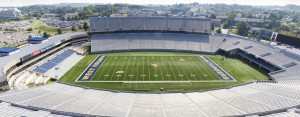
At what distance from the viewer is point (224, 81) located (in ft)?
135

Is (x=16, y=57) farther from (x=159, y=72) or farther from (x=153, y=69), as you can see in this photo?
(x=159, y=72)

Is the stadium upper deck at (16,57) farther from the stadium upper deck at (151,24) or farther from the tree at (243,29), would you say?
the tree at (243,29)

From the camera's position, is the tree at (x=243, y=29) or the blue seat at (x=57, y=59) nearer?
the blue seat at (x=57, y=59)

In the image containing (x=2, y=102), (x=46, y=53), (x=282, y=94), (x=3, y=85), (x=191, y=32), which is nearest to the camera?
(x=2, y=102)

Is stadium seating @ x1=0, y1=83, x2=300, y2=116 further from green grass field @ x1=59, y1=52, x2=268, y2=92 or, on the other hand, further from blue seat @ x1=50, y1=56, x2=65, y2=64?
blue seat @ x1=50, y1=56, x2=65, y2=64

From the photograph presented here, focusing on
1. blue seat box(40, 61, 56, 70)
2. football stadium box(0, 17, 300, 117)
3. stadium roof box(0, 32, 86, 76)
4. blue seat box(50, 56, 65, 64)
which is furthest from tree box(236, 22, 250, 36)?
blue seat box(40, 61, 56, 70)

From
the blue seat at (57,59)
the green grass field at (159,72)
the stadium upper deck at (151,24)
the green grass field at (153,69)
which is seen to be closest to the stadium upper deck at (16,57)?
the blue seat at (57,59)

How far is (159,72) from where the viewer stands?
4581 centimetres

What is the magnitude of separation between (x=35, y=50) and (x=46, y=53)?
4.73m

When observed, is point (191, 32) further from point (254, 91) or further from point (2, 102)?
point (2, 102)

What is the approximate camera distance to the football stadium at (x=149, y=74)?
2231cm

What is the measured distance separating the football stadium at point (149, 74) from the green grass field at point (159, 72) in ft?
0.69

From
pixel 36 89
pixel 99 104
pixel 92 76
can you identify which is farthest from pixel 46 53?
pixel 99 104

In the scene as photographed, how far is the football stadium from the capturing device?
73.2ft
